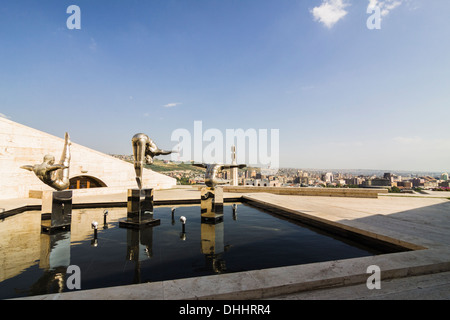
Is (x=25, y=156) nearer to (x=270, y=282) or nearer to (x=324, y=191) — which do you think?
(x=270, y=282)

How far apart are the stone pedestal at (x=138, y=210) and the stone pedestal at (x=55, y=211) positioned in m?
1.97

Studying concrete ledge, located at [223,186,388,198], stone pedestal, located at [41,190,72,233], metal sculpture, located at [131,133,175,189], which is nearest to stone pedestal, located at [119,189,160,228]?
metal sculpture, located at [131,133,175,189]

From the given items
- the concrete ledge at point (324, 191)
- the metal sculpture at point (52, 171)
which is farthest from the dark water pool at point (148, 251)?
the concrete ledge at point (324, 191)

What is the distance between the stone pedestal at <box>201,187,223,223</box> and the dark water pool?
0.35 meters

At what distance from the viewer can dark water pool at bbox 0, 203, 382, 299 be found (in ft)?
15.8

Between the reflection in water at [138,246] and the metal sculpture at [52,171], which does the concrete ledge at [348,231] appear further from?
the metal sculpture at [52,171]

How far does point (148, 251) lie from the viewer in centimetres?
653

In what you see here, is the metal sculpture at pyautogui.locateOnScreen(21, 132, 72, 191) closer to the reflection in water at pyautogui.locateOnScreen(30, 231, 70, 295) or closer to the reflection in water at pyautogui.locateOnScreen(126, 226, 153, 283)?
the reflection in water at pyautogui.locateOnScreen(30, 231, 70, 295)

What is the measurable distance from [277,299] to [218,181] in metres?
6.61

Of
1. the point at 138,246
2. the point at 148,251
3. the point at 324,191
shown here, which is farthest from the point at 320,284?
the point at 324,191

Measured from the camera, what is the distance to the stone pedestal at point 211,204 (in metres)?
9.83
